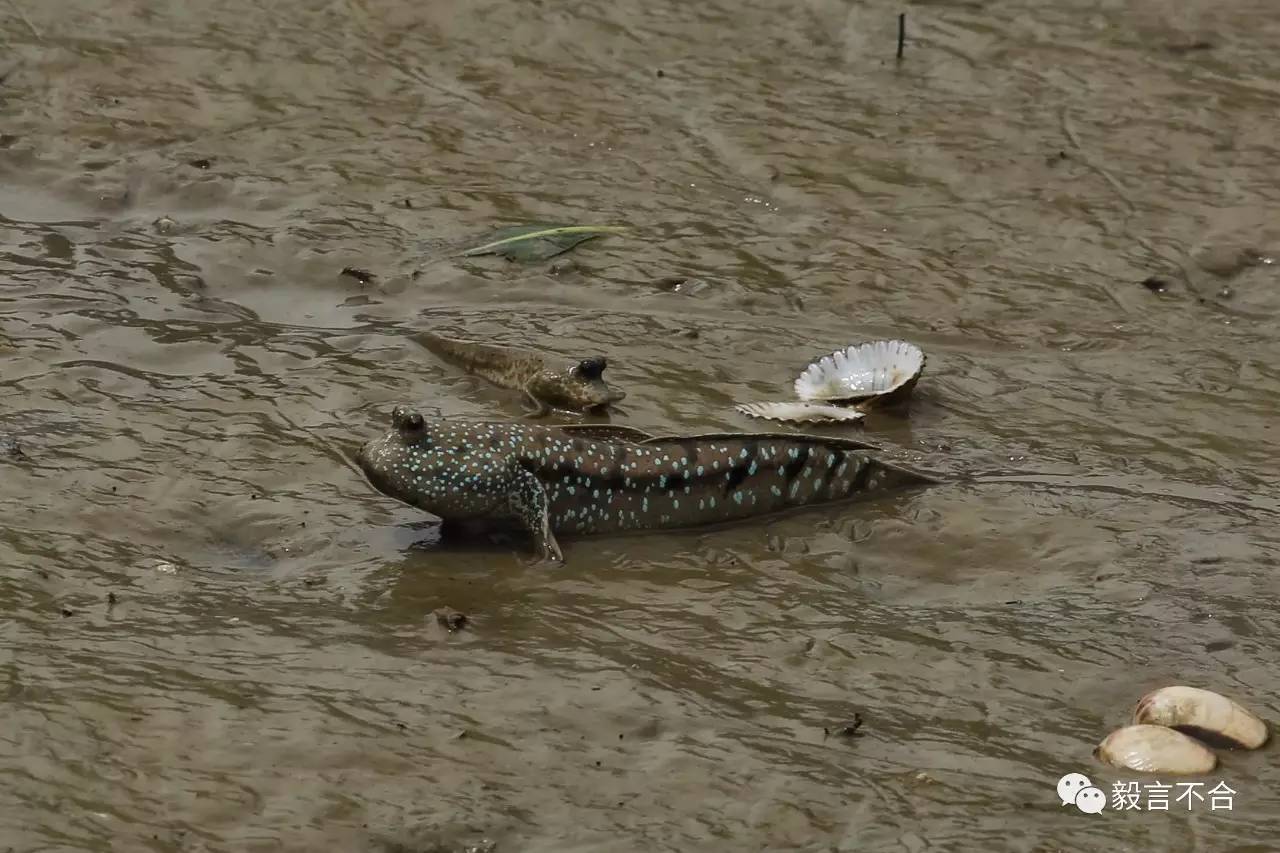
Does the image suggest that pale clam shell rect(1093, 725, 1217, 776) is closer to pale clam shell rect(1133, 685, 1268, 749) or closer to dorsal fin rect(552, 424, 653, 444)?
pale clam shell rect(1133, 685, 1268, 749)

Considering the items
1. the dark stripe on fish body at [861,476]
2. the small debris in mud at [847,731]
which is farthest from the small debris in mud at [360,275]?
the small debris in mud at [847,731]

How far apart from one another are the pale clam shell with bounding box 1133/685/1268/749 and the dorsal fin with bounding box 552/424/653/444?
1770 millimetres

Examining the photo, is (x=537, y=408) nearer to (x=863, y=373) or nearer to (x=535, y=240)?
(x=863, y=373)

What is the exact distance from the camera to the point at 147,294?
267 inches

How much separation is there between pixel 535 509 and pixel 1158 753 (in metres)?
1.92

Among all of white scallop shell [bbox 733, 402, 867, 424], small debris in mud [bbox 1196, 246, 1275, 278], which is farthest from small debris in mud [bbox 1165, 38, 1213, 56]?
white scallop shell [bbox 733, 402, 867, 424]

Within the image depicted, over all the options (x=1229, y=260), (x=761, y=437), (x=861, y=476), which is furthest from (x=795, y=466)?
(x=1229, y=260)

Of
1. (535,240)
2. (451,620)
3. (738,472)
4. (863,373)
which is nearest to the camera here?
(451,620)

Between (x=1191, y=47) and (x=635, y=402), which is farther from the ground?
(x=1191, y=47)

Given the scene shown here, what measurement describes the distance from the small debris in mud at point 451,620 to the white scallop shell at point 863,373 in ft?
6.21

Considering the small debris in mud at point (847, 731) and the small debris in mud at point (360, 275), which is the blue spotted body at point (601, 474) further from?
the small debris in mud at point (360, 275)

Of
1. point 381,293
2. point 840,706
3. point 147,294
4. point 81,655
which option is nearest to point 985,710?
point 840,706

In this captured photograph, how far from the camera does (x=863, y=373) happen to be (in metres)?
6.23

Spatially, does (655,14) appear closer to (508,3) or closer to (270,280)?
(508,3)
